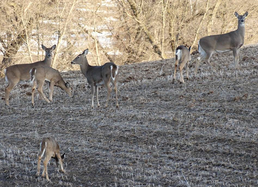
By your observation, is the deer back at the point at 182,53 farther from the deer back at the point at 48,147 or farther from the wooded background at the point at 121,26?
the wooded background at the point at 121,26

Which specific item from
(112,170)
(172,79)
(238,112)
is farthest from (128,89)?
(112,170)

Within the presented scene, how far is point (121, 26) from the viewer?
3312 cm

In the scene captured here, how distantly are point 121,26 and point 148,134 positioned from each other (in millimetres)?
24014

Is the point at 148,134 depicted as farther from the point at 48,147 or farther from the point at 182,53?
the point at 182,53

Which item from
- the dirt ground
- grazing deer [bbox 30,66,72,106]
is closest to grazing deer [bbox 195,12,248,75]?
the dirt ground

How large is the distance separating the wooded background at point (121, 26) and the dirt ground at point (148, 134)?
519 inches

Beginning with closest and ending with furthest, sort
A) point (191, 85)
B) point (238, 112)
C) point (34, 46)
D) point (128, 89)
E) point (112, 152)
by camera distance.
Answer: point (112, 152), point (238, 112), point (191, 85), point (128, 89), point (34, 46)

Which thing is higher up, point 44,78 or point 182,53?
point 182,53

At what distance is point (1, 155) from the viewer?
9102mm

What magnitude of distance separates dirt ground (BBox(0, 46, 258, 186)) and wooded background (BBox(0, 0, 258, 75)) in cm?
1319

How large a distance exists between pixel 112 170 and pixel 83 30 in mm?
24576

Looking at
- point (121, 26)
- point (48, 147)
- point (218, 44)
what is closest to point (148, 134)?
point (48, 147)

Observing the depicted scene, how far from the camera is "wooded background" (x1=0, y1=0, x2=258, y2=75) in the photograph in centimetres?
2845

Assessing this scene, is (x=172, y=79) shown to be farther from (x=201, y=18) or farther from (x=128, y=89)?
(x=201, y=18)
